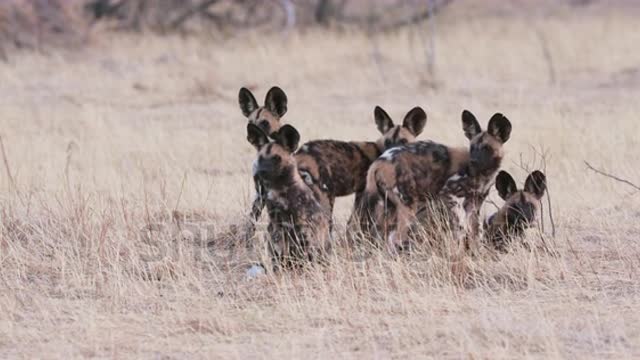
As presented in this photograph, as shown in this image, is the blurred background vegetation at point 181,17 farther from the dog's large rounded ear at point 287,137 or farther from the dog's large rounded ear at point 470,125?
the dog's large rounded ear at point 287,137

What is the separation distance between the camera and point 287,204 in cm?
647

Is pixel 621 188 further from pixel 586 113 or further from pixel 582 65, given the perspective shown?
pixel 582 65

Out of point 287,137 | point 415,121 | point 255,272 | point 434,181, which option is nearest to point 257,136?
point 287,137

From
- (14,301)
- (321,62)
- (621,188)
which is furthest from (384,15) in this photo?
(14,301)

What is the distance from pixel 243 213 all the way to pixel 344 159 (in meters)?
0.88

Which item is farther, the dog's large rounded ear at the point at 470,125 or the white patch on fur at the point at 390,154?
the dog's large rounded ear at the point at 470,125

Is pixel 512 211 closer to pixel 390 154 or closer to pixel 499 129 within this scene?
pixel 499 129

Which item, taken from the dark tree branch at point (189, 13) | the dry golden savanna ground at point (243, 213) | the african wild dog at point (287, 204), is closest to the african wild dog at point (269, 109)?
the dry golden savanna ground at point (243, 213)

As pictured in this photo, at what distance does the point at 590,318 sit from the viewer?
5.67 metres

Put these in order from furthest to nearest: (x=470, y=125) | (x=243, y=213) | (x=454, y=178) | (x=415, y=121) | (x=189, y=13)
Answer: (x=189, y=13) < (x=243, y=213) < (x=415, y=121) < (x=470, y=125) < (x=454, y=178)

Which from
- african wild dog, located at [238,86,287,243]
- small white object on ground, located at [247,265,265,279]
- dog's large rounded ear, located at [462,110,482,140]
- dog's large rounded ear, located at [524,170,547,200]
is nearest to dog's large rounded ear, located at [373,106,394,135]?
dog's large rounded ear, located at [462,110,482,140]

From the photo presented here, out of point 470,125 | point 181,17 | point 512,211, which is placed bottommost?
point 512,211

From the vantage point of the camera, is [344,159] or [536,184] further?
[344,159]

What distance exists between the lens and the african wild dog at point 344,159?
6828 mm
